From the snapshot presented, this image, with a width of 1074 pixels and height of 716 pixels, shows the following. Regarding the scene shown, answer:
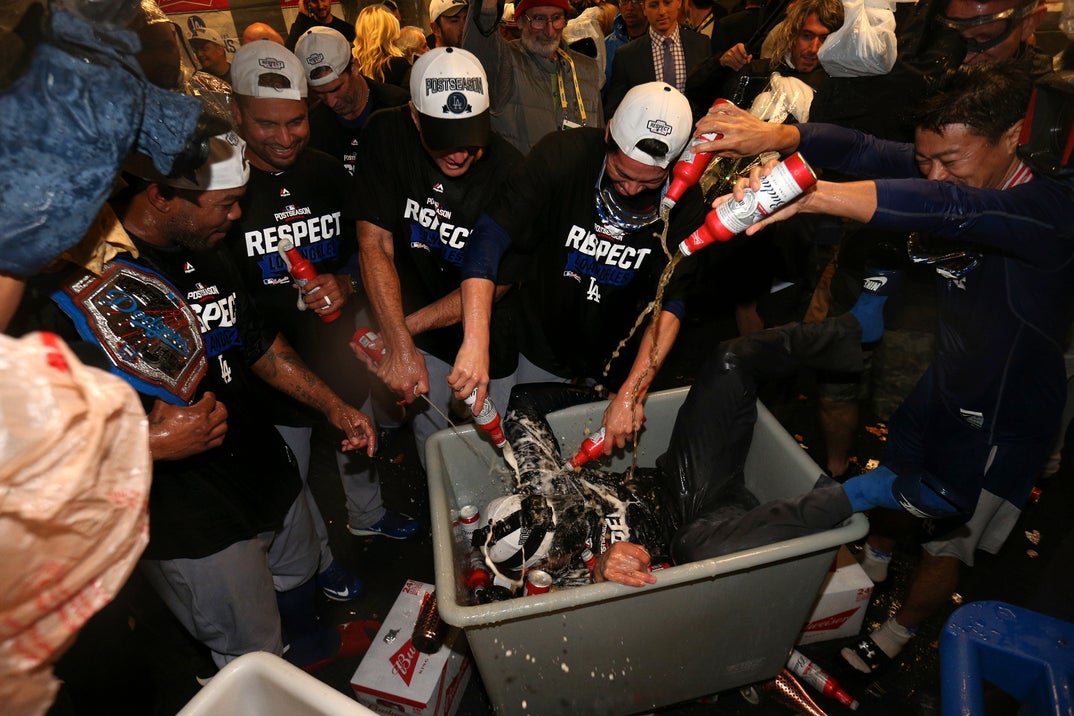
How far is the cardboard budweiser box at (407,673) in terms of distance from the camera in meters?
2.04

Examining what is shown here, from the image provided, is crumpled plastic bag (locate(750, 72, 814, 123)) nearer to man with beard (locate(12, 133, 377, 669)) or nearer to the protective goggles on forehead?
the protective goggles on forehead

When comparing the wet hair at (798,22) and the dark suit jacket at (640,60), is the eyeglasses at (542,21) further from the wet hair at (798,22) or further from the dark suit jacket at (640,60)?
the wet hair at (798,22)

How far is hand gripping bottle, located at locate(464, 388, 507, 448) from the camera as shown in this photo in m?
2.01

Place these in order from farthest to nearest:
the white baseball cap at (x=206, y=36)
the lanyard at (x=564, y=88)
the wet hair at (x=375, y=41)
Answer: the white baseball cap at (x=206, y=36) < the wet hair at (x=375, y=41) < the lanyard at (x=564, y=88)

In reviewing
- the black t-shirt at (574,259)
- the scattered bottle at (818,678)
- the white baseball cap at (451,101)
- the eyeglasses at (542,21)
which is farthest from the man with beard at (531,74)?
the scattered bottle at (818,678)

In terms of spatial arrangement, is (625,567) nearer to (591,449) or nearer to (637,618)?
(637,618)

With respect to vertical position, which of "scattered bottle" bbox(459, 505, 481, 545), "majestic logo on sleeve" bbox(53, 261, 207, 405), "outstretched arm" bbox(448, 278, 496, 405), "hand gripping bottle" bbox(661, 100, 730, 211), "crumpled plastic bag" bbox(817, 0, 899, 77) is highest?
"crumpled plastic bag" bbox(817, 0, 899, 77)

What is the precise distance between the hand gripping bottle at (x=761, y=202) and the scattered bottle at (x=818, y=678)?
1631 millimetres

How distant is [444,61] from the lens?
2.24 m

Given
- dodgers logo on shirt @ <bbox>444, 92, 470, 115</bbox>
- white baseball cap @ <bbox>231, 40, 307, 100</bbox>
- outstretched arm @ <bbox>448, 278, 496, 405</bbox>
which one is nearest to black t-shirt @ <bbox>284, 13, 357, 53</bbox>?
white baseball cap @ <bbox>231, 40, 307, 100</bbox>

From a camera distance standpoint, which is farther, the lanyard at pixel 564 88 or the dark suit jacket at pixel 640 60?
the dark suit jacket at pixel 640 60

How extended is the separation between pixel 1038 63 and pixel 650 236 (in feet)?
6.54

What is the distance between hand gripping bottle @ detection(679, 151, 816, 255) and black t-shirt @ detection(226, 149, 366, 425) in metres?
1.59

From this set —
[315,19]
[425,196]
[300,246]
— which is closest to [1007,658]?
[425,196]
